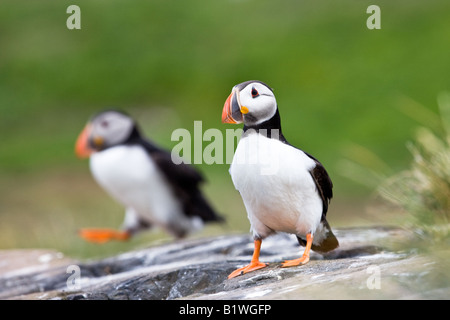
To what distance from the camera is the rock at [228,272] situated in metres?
3.78

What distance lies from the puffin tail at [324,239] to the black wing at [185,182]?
11.7 ft

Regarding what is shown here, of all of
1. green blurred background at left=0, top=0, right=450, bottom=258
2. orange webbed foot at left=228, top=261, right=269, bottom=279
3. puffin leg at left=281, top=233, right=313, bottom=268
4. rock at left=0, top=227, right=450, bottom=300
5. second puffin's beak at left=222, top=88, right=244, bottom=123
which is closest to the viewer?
rock at left=0, top=227, right=450, bottom=300

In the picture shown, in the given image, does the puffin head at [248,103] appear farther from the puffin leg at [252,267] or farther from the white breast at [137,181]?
the white breast at [137,181]

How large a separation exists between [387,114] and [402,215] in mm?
9941

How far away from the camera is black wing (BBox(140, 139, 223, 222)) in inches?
328

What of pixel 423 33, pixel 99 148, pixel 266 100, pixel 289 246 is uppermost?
pixel 423 33

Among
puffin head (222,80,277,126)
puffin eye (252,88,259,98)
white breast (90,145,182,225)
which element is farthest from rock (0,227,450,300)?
white breast (90,145,182,225)

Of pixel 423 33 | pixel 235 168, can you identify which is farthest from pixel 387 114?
pixel 235 168

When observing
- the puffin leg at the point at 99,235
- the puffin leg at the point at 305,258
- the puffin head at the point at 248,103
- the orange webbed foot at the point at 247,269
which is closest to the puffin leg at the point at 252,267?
the orange webbed foot at the point at 247,269

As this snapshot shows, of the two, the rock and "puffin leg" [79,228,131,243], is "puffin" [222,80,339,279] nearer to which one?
the rock

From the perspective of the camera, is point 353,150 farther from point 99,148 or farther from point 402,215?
point 402,215

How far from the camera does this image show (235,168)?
4.39 metres

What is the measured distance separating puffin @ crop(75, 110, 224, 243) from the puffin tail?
3574 millimetres

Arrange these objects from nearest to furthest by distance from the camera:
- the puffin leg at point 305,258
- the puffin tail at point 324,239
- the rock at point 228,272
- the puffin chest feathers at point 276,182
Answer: the rock at point 228,272 → the puffin chest feathers at point 276,182 → the puffin leg at point 305,258 → the puffin tail at point 324,239
